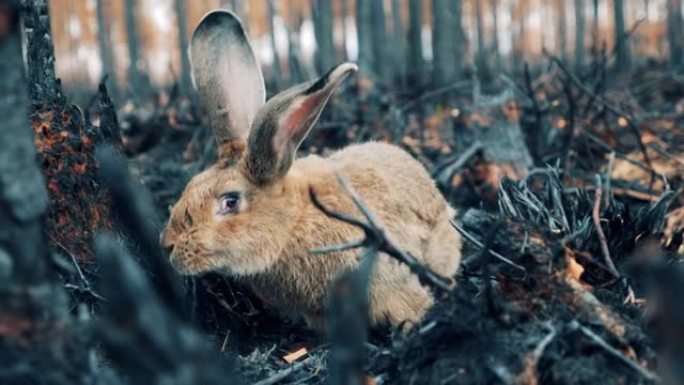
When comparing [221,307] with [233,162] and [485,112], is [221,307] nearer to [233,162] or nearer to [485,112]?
[233,162]

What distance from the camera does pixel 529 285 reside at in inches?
94.7

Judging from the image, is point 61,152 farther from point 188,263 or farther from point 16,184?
point 16,184

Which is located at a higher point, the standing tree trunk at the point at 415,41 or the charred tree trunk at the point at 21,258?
the charred tree trunk at the point at 21,258

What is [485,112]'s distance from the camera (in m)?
5.65

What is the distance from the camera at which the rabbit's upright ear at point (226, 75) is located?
149 inches

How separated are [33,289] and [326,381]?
122 cm

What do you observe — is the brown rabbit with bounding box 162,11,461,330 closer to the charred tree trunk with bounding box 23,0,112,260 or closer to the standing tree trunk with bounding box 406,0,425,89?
the charred tree trunk with bounding box 23,0,112,260

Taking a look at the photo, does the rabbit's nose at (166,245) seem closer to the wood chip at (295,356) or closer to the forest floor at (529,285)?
the forest floor at (529,285)

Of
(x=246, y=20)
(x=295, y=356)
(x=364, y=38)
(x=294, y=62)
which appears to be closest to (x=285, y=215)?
(x=295, y=356)

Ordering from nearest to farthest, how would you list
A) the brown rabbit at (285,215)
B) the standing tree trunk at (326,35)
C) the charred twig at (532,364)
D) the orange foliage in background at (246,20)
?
the charred twig at (532,364) < the brown rabbit at (285,215) < the standing tree trunk at (326,35) < the orange foliage in background at (246,20)

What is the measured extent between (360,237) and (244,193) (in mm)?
509

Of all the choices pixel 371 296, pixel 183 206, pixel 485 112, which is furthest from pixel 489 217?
pixel 485 112

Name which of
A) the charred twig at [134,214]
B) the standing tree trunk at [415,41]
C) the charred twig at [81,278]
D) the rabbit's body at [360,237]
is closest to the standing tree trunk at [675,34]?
the standing tree trunk at [415,41]

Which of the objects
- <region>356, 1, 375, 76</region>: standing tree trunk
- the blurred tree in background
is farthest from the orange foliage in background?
<region>356, 1, 375, 76</region>: standing tree trunk
